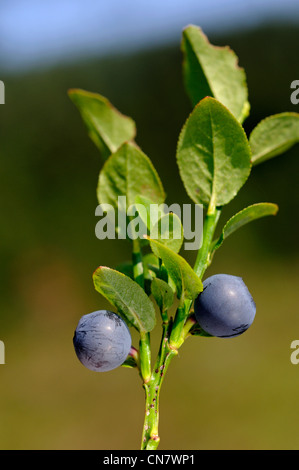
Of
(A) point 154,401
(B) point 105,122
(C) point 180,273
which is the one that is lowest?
(A) point 154,401

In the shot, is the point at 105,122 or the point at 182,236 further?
the point at 105,122

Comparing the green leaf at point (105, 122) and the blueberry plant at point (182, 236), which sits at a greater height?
the green leaf at point (105, 122)

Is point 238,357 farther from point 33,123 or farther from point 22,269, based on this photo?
point 33,123

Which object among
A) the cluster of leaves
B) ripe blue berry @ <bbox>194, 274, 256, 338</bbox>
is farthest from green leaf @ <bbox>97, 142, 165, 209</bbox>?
ripe blue berry @ <bbox>194, 274, 256, 338</bbox>

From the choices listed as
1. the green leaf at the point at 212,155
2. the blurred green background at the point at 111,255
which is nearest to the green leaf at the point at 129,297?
the green leaf at the point at 212,155

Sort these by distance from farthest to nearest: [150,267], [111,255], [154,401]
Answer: [111,255] < [150,267] < [154,401]

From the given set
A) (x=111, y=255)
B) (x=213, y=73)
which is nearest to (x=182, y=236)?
(x=213, y=73)

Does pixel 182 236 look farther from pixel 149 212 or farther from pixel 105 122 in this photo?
pixel 105 122

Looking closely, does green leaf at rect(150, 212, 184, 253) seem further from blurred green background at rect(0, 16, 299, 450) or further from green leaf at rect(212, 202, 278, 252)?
blurred green background at rect(0, 16, 299, 450)

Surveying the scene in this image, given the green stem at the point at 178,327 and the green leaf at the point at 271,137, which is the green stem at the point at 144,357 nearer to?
the green stem at the point at 178,327
